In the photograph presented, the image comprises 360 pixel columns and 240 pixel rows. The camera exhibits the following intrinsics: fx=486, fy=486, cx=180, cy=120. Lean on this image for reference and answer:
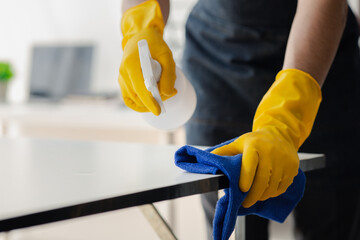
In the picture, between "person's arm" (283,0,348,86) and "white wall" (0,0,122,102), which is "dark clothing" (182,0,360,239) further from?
"white wall" (0,0,122,102)

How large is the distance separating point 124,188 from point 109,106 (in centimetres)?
215

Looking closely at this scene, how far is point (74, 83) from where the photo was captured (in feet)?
9.93

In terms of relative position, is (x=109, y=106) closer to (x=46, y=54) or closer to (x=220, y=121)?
(x=46, y=54)

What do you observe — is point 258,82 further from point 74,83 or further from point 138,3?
point 74,83

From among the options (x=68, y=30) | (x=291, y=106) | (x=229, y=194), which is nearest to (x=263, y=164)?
(x=229, y=194)

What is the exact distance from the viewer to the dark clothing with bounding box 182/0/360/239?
48.8 inches

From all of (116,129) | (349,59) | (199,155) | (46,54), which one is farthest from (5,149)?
(46,54)

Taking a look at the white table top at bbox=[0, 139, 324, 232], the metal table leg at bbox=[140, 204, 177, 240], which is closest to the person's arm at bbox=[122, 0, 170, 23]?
the white table top at bbox=[0, 139, 324, 232]

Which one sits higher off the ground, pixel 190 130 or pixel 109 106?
pixel 190 130

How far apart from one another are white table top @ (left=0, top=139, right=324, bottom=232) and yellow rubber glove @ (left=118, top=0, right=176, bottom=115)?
0.36 ft

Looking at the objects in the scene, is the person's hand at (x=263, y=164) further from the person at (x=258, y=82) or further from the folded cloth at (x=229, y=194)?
the person at (x=258, y=82)

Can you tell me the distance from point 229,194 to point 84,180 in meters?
0.21

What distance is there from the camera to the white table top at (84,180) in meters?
0.54

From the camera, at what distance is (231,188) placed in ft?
2.23
